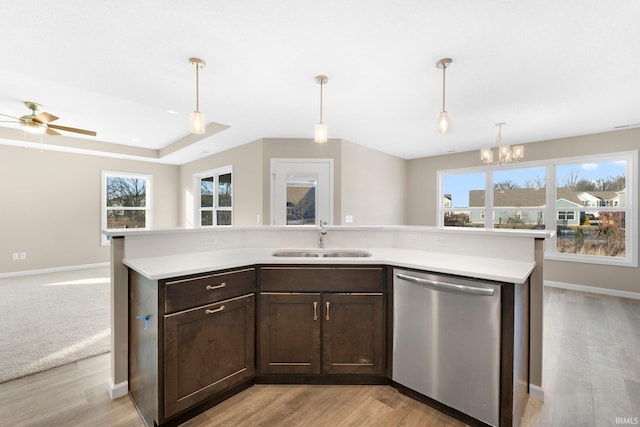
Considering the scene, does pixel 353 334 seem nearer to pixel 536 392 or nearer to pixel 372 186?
pixel 536 392

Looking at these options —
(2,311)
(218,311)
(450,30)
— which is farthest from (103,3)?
(2,311)

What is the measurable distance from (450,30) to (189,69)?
2130 millimetres

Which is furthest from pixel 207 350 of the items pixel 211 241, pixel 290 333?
pixel 211 241

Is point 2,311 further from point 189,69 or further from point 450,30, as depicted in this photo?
point 450,30

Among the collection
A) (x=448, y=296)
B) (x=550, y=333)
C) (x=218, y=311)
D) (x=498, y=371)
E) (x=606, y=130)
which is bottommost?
(x=550, y=333)

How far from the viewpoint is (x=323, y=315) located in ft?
6.57

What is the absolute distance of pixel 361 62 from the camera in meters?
2.31

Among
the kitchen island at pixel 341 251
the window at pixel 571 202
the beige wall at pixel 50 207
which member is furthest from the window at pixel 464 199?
the beige wall at pixel 50 207

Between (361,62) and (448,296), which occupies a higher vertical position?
(361,62)

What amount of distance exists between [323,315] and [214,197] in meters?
4.98

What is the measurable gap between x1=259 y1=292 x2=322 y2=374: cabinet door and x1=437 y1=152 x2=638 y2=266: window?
4.85 metres

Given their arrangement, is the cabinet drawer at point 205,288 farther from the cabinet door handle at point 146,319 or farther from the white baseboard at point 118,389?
the white baseboard at point 118,389

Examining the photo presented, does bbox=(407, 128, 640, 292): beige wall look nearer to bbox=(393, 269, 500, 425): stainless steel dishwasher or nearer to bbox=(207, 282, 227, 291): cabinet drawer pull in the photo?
bbox=(393, 269, 500, 425): stainless steel dishwasher

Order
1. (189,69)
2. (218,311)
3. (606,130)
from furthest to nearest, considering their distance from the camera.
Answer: (606,130) → (189,69) → (218,311)
